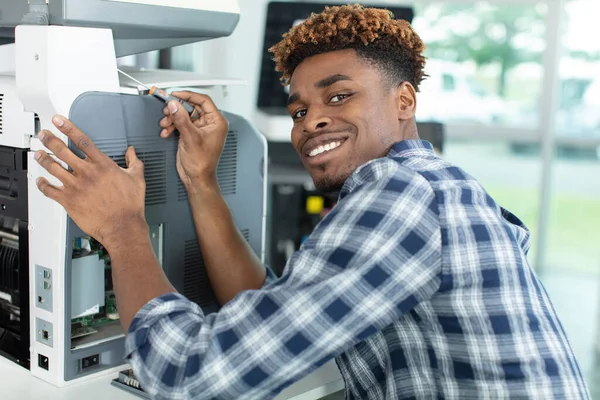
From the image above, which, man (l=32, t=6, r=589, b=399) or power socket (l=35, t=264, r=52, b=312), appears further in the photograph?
power socket (l=35, t=264, r=52, b=312)

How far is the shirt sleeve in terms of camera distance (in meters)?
0.93

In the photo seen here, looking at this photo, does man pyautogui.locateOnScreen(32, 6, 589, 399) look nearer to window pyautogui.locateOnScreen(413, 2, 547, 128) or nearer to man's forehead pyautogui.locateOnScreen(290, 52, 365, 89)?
man's forehead pyautogui.locateOnScreen(290, 52, 365, 89)

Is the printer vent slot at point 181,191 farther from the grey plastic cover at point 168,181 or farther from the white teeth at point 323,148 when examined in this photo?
the white teeth at point 323,148

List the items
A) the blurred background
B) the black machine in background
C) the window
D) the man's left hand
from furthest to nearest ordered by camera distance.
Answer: the window < the blurred background < the black machine in background < the man's left hand

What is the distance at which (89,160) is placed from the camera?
1.14m

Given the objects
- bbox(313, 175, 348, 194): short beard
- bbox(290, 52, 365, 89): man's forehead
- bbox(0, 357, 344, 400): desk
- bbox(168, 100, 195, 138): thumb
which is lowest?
bbox(0, 357, 344, 400): desk

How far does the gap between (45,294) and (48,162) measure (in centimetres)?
23

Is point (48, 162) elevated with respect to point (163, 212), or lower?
elevated

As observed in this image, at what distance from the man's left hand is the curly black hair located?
386 millimetres

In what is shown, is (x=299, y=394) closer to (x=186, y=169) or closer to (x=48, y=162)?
(x=186, y=169)

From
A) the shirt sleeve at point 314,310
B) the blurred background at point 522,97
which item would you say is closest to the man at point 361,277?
the shirt sleeve at point 314,310

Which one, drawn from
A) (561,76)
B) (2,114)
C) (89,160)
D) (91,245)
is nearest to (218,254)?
(91,245)

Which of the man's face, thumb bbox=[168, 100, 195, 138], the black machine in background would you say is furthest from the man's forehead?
the black machine in background

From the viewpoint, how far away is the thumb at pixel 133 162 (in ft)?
3.93
